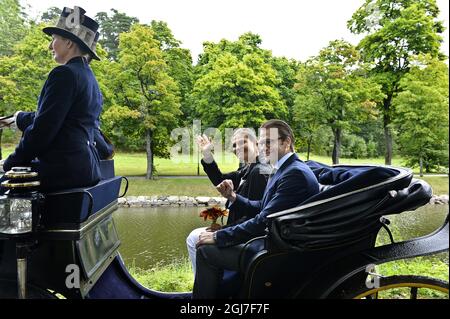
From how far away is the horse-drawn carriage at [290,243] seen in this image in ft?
5.04

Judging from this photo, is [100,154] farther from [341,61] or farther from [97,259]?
[341,61]

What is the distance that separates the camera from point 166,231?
4.50m

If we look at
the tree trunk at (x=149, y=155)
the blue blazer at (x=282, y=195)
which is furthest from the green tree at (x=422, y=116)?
the tree trunk at (x=149, y=155)

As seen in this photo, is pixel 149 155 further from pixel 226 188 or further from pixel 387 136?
pixel 226 188

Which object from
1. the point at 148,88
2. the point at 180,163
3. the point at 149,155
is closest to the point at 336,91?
the point at 180,163

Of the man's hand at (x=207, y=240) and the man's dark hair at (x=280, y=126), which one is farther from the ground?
the man's dark hair at (x=280, y=126)

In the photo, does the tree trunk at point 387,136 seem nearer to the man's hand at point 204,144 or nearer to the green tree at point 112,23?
the man's hand at point 204,144

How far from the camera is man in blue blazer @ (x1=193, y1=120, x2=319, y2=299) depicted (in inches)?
68.8

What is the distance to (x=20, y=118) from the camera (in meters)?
1.85

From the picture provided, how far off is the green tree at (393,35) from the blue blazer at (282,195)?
1.28 m

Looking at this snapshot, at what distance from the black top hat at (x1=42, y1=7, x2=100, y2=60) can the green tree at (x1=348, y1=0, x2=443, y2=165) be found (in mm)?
1665

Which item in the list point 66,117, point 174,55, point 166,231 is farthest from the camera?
point 174,55

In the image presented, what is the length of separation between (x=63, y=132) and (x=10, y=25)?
4.03 metres

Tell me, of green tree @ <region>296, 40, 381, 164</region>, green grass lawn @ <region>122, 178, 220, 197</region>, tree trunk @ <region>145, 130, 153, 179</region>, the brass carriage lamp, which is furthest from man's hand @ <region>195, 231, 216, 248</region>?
green grass lawn @ <region>122, 178, 220, 197</region>
